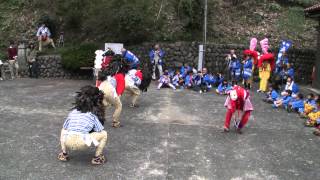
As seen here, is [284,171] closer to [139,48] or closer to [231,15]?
[139,48]

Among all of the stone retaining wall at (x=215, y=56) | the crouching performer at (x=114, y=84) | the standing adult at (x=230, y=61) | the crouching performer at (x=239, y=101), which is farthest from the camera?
the stone retaining wall at (x=215, y=56)

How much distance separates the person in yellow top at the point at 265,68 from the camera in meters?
16.1

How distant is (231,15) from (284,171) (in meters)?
15.1

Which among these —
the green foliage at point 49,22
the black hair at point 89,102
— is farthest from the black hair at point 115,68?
the green foliage at point 49,22

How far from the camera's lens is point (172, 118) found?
11602mm

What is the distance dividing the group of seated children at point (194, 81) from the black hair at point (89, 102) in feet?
27.2

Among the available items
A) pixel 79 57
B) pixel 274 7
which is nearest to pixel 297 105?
pixel 79 57

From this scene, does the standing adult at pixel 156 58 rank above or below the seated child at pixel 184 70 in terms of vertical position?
above

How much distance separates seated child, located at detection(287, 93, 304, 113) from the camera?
12609mm

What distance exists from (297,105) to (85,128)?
7420mm

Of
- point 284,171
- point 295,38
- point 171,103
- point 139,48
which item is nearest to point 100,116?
point 284,171

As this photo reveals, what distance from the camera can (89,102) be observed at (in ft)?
25.5

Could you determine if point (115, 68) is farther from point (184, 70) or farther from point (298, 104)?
point (184, 70)

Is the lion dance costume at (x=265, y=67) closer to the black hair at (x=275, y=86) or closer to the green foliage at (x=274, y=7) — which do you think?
the black hair at (x=275, y=86)
